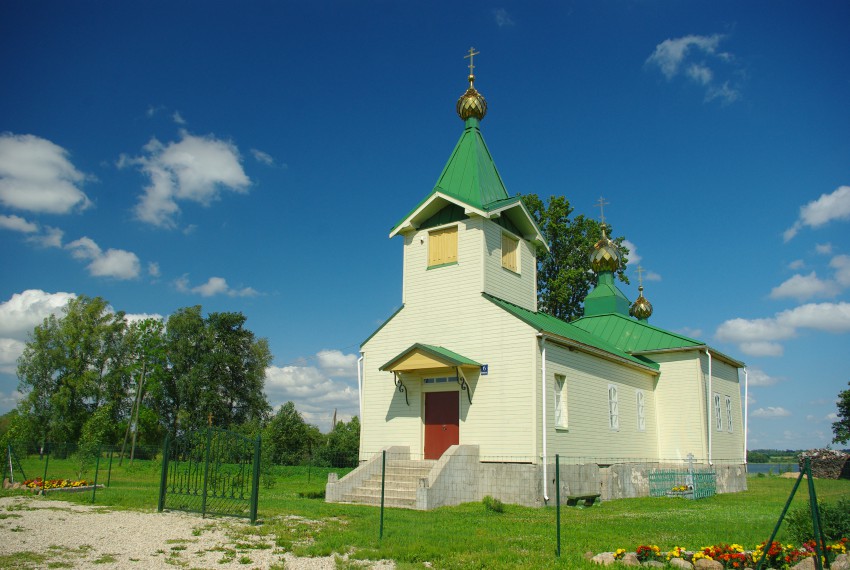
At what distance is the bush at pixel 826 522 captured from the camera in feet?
28.2

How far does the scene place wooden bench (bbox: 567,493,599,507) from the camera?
55.4ft

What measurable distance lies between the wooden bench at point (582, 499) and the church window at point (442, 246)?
7.50 meters

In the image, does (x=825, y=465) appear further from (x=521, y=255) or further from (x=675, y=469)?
(x=521, y=255)

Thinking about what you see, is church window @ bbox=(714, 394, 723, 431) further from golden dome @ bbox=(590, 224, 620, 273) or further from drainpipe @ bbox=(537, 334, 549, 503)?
drainpipe @ bbox=(537, 334, 549, 503)

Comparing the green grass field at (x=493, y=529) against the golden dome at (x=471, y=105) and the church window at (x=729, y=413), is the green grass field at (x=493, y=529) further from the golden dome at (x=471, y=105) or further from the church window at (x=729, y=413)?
the golden dome at (x=471, y=105)

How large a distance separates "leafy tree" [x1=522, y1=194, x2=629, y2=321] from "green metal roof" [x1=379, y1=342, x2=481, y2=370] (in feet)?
57.1

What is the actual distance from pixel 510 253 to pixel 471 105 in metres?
5.59

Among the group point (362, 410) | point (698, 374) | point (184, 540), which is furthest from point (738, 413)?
point (184, 540)

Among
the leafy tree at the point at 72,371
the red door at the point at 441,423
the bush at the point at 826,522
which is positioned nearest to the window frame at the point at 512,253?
the red door at the point at 441,423

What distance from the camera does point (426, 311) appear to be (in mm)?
19484

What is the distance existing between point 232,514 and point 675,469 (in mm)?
16759

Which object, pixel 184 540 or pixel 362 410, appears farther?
pixel 362 410

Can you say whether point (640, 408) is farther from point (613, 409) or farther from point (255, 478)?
point (255, 478)

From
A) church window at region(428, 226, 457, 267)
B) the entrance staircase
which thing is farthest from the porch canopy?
church window at region(428, 226, 457, 267)
